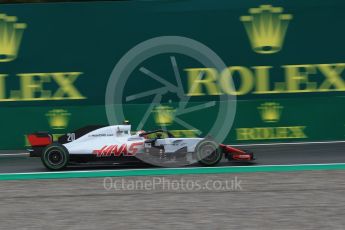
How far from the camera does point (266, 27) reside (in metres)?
12.9

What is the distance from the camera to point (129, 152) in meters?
10.0

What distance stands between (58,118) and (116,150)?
2.97 metres

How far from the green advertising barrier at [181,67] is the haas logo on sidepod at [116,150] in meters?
2.60

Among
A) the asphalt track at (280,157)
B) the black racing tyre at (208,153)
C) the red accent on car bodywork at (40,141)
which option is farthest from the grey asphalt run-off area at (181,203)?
the asphalt track at (280,157)

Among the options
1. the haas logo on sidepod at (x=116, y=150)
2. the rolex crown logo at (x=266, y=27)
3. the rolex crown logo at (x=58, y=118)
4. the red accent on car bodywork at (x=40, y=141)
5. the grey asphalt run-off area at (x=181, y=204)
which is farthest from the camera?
the rolex crown logo at (x=266, y=27)

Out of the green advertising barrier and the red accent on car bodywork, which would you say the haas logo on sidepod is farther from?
the green advertising barrier

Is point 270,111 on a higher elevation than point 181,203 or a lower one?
higher

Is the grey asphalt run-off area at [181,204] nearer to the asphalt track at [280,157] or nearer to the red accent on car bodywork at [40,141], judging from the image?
the red accent on car bodywork at [40,141]

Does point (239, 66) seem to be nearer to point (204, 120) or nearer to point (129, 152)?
point (204, 120)

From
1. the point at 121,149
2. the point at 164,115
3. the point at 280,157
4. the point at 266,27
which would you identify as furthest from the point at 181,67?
the point at 121,149

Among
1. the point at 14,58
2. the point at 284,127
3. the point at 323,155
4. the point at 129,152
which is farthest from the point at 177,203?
the point at 14,58

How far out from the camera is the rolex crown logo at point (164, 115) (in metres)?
12.6

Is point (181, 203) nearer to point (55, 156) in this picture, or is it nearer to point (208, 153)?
→ point (208, 153)

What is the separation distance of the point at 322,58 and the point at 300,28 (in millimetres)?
793
